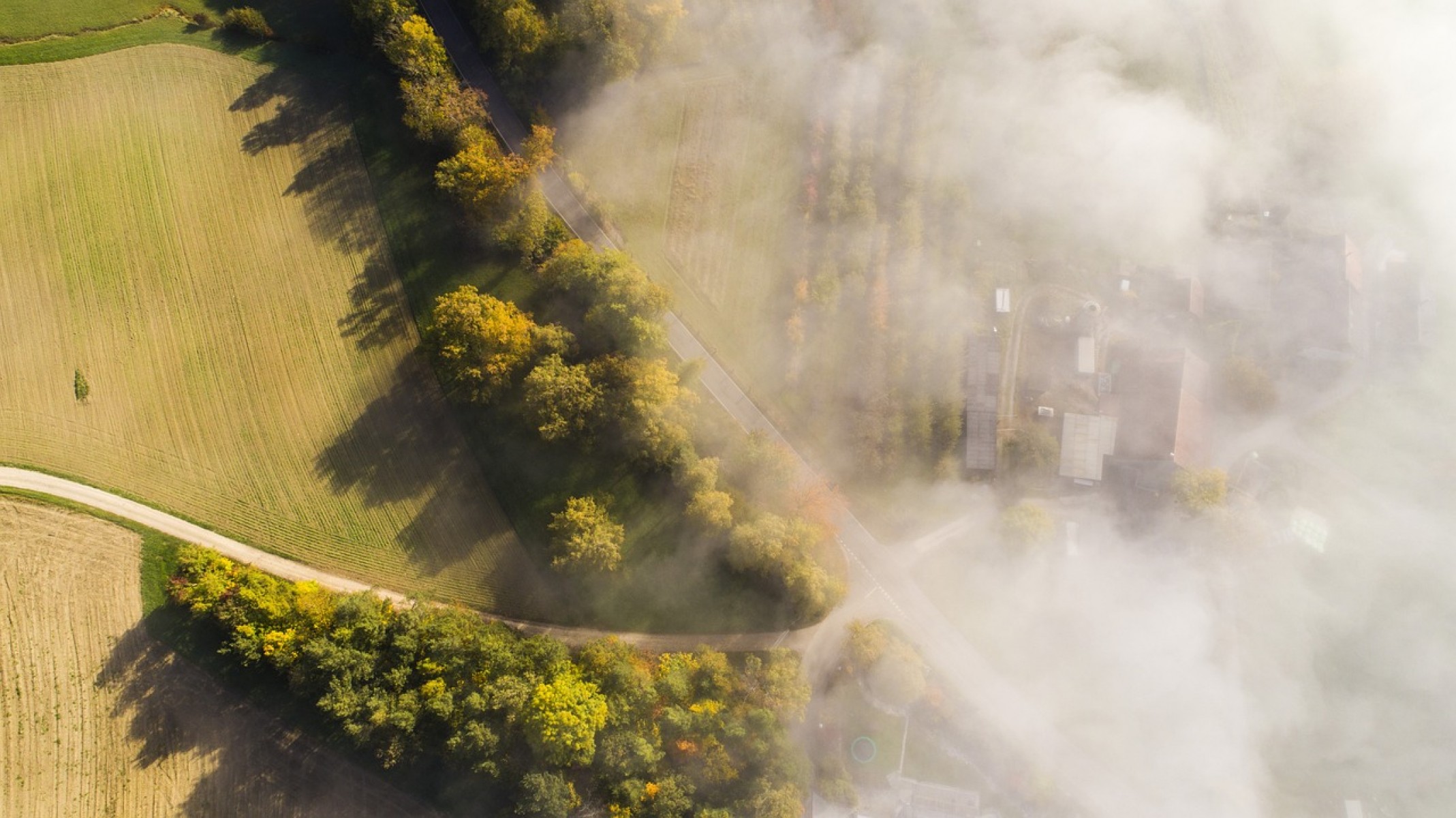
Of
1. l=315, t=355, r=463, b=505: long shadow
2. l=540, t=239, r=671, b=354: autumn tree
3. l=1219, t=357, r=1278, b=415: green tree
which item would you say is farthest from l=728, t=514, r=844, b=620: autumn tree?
l=1219, t=357, r=1278, b=415: green tree

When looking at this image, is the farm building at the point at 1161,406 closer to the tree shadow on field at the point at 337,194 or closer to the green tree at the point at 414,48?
the green tree at the point at 414,48

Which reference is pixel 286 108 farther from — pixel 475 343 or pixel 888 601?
pixel 888 601

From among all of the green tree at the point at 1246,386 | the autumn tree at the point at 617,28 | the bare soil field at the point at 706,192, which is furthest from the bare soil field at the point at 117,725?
the green tree at the point at 1246,386

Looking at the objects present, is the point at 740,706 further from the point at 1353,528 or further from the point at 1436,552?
the point at 1436,552

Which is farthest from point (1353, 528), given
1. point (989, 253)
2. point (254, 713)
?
point (254, 713)

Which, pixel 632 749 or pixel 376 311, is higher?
pixel 376 311

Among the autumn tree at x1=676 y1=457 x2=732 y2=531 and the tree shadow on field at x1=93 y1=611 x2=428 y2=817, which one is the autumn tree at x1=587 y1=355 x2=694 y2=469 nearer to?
the autumn tree at x1=676 y1=457 x2=732 y2=531

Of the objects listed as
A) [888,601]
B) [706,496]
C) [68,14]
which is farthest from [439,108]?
[888,601]
